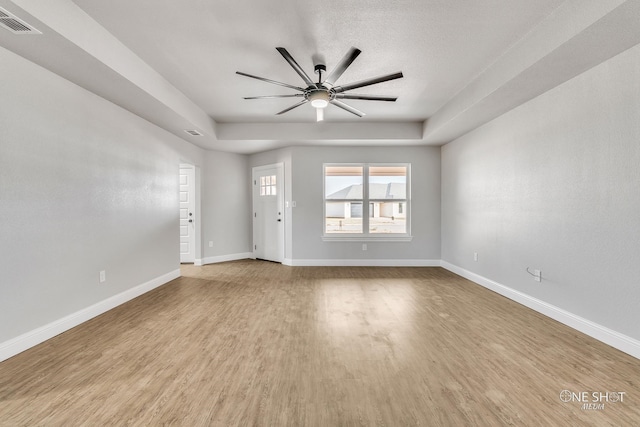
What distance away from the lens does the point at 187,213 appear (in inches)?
232

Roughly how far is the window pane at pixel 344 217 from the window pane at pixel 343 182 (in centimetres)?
17

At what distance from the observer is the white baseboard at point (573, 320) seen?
228cm

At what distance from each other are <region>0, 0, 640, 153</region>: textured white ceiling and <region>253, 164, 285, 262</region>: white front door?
228cm

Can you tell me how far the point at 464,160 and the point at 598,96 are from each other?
2.31 m

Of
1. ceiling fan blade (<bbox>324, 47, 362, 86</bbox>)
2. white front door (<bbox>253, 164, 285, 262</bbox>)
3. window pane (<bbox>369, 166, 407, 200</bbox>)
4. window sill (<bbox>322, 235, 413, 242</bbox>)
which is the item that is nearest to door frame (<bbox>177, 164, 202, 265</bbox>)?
white front door (<bbox>253, 164, 285, 262</bbox>)

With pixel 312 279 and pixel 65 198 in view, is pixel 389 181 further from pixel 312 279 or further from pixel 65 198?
pixel 65 198

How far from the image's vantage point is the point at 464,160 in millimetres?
4836

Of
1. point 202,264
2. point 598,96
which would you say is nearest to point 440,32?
point 598,96

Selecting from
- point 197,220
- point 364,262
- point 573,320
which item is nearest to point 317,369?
point 573,320

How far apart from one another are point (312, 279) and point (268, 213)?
2153mm

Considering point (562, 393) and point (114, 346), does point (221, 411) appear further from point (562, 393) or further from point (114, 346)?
point (562, 393)

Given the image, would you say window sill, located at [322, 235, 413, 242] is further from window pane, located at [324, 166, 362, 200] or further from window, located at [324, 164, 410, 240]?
window pane, located at [324, 166, 362, 200]

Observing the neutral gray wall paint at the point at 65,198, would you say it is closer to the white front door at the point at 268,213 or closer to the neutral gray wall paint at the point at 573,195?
the white front door at the point at 268,213

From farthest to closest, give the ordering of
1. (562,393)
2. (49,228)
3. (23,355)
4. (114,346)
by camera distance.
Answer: (49,228) → (114,346) → (23,355) → (562,393)
